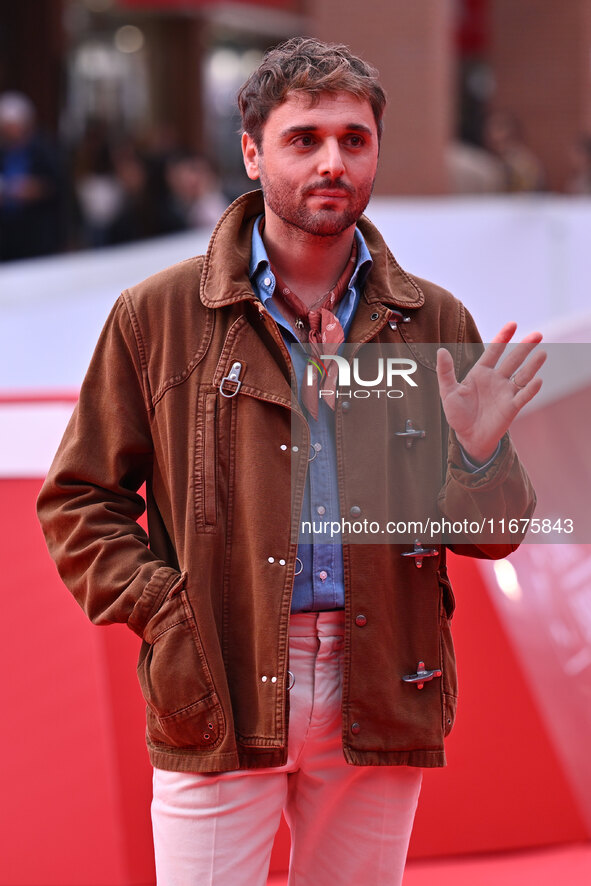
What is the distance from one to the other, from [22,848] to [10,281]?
566 centimetres

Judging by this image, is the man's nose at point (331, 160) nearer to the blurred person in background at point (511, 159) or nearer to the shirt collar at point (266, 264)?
the shirt collar at point (266, 264)

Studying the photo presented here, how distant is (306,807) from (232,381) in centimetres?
82

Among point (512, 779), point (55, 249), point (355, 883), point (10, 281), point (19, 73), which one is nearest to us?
point (355, 883)

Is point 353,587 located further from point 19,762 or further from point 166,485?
point 19,762

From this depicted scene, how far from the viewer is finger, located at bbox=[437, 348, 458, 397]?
227 cm

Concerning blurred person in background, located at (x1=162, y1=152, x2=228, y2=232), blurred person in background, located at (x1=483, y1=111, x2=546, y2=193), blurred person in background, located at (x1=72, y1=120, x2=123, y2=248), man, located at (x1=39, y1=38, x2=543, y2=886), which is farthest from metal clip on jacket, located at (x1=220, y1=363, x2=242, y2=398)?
blurred person in background, located at (x1=483, y1=111, x2=546, y2=193)

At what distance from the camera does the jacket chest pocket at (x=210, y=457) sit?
7.36 feet

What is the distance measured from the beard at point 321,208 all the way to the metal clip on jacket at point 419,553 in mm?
596

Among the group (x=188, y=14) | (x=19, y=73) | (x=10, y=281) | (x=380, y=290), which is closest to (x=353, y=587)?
(x=380, y=290)

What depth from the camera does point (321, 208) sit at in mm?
2250

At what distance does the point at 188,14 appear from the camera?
2638 centimetres

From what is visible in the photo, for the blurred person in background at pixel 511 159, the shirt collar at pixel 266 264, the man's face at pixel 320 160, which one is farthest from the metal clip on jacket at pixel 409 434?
the blurred person in background at pixel 511 159

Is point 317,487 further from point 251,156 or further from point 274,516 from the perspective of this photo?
point 251,156

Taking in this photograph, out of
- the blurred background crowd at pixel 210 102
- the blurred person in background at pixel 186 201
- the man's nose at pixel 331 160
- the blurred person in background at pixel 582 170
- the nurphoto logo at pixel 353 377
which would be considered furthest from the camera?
the blurred person in background at pixel 582 170
